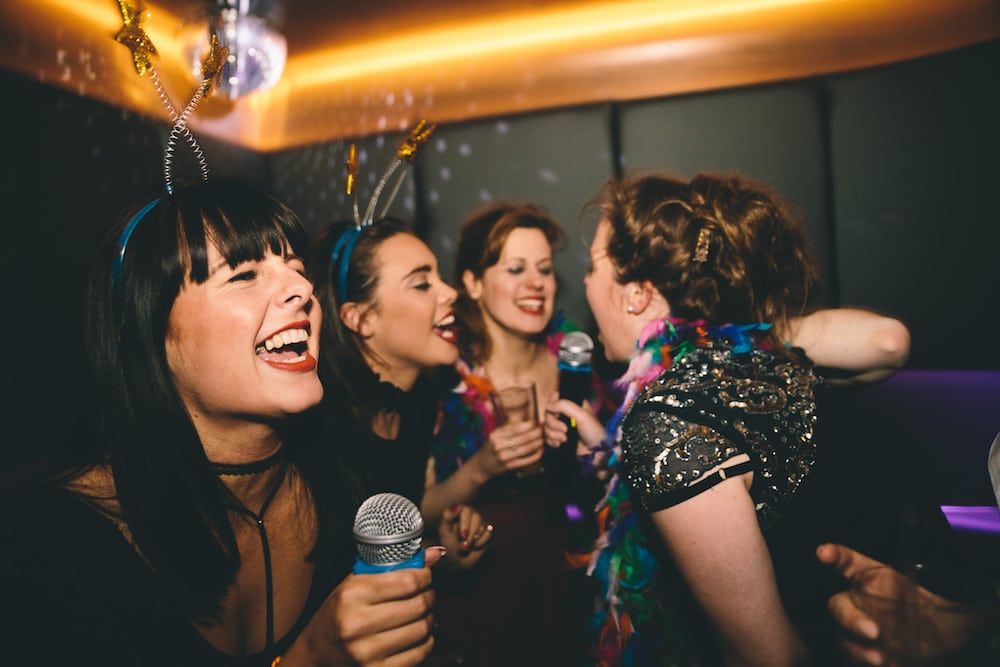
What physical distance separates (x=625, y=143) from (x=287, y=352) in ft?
7.05

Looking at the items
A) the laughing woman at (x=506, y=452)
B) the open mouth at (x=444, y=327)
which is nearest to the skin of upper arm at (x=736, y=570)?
the laughing woman at (x=506, y=452)

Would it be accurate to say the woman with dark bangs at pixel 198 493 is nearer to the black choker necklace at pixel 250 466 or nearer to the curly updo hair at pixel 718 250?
the black choker necklace at pixel 250 466

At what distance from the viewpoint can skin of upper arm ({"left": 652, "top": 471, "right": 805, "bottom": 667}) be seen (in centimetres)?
95

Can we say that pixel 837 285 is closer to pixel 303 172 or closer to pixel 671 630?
pixel 671 630

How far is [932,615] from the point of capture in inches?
21.3

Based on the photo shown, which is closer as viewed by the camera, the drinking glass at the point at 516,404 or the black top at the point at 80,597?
the black top at the point at 80,597

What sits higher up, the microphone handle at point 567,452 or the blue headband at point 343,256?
the blue headband at point 343,256

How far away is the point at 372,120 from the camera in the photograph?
3.23 meters

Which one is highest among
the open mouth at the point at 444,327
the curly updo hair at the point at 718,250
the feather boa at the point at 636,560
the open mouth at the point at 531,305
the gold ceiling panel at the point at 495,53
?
the gold ceiling panel at the point at 495,53

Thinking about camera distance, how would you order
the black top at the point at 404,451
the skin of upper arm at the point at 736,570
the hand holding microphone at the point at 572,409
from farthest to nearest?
1. the hand holding microphone at the point at 572,409
2. the black top at the point at 404,451
3. the skin of upper arm at the point at 736,570

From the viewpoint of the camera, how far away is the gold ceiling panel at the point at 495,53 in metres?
2.38

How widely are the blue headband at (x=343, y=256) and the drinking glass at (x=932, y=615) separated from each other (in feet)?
5.38

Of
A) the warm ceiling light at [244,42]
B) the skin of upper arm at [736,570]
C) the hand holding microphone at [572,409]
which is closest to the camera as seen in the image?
the skin of upper arm at [736,570]

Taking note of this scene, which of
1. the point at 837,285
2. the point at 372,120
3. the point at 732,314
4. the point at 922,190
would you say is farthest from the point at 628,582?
the point at 372,120
